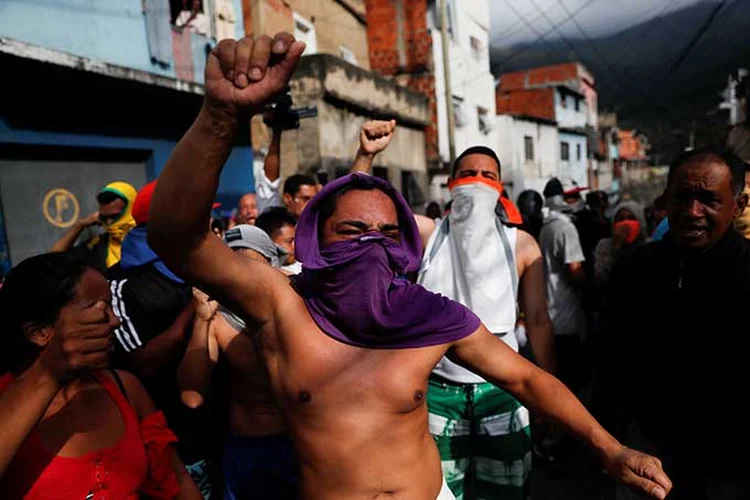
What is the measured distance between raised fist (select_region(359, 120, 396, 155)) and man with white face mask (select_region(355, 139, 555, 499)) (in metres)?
0.04

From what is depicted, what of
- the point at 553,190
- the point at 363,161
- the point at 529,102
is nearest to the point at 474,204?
the point at 363,161

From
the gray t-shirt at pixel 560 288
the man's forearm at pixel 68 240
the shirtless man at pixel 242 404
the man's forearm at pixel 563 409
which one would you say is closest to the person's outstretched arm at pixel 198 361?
the shirtless man at pixel 242 404

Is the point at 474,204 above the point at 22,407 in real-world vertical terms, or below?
above

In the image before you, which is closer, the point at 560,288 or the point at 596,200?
the point at 560,288

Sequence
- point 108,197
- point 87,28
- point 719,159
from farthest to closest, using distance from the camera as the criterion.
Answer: point 87,28, point 108,197, point 719,159

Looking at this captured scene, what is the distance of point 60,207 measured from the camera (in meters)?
6.81

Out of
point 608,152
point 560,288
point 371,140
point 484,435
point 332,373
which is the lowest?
point 484,435

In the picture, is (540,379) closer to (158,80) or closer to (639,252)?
(639,252)

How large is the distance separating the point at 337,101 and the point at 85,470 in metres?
10.7

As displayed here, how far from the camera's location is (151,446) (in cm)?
177

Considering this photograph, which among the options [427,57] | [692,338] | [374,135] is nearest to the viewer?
[692,338]

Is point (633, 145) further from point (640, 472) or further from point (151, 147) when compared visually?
point (640, 472)

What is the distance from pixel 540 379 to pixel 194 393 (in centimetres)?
141

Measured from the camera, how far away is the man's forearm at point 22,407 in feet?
4.42
